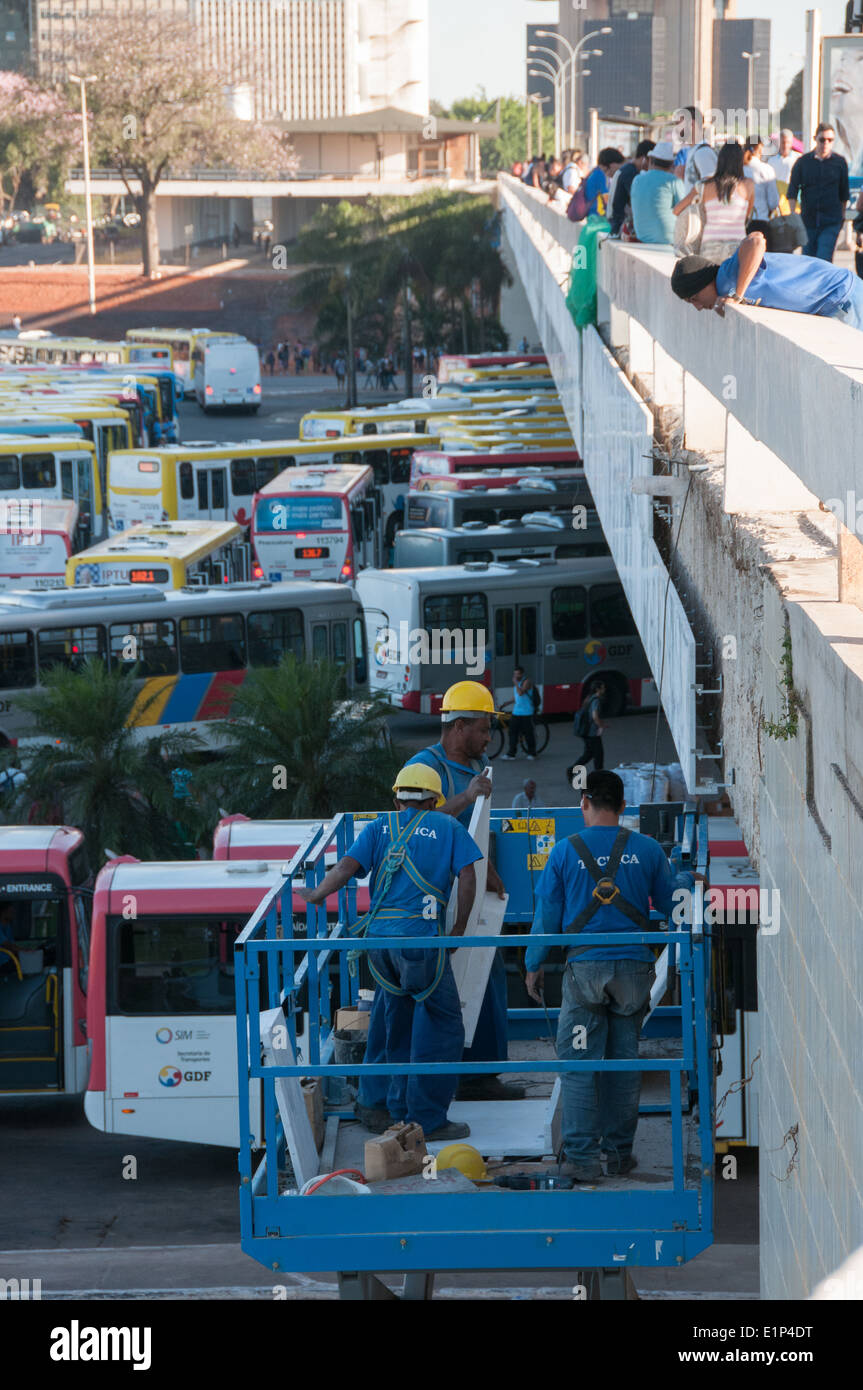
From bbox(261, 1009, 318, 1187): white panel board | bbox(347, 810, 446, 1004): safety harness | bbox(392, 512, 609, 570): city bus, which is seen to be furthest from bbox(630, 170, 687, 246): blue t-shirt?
bbox(392, 512, 609, 570): city bus

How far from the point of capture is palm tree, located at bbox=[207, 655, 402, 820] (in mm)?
17672

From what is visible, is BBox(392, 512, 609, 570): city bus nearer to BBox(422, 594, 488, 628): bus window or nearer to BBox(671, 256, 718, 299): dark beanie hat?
BBox(422, 594, 488, 628): bus window

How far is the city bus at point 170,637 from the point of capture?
24.8m

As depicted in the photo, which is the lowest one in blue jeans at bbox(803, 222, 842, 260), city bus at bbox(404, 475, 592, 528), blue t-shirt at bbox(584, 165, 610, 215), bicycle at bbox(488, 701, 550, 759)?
bicycle at bbox(488, 701, 550, 759)

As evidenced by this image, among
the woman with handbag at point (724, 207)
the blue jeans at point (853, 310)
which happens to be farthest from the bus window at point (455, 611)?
the blue jeans at point (853, 310)

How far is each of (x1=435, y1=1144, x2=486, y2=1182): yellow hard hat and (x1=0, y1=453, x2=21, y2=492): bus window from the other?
107 feet

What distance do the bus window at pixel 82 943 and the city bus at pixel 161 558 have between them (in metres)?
13.8

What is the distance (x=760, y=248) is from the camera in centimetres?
820

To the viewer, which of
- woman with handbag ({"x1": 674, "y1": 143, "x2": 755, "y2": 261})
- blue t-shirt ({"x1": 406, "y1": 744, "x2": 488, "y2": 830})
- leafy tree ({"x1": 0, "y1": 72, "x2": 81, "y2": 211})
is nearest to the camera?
blue t-shirt ({"x1": 406, "y1": 744, "x2": 488, "y2": 830})

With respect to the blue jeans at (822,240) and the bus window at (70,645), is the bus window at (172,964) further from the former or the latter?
the bus window at (70,645)

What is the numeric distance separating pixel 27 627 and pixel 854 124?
12.3 meters

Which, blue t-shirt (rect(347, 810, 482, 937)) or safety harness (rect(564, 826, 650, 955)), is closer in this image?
safety harness (rect(564, 826, 650, 955))
